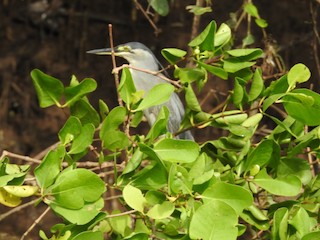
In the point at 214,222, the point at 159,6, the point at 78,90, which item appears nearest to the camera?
the point at 214,222

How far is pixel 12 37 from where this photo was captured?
4.00m

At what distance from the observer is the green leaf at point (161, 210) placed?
1.30 m

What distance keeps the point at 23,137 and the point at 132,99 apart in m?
2.43

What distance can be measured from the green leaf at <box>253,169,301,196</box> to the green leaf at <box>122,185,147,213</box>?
0.23 m

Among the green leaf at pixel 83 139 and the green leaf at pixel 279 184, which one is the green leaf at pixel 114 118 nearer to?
the green leaf at pixel 83 139

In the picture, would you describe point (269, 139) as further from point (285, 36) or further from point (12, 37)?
point (12, 37)

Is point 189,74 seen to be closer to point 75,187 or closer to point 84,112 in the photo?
point 84,112

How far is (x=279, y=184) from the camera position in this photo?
1.45 meters

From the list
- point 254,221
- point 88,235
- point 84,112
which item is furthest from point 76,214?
point 254,221

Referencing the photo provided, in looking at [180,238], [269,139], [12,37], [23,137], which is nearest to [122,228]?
[180,238]

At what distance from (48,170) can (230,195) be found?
0.28 meters

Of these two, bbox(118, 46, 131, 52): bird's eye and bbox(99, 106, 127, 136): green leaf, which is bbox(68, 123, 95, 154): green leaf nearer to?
bbox(99, 106, 127, 136): green leaf

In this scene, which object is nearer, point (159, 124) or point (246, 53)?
point (159, 124)

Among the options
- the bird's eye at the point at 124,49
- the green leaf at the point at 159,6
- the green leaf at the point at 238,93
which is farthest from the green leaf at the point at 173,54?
the bird's eye at the point at 124,49
